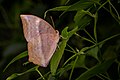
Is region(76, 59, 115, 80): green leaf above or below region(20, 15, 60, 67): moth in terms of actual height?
below

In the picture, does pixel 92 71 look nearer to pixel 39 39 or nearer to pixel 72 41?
pixel 39 39

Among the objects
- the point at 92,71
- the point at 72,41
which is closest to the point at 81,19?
the point at 92,71

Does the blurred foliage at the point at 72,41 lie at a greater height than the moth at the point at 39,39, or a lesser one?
lesser

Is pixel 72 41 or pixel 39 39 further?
pixel 72 41

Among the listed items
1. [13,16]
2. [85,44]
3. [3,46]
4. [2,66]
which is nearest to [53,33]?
[85,44]
